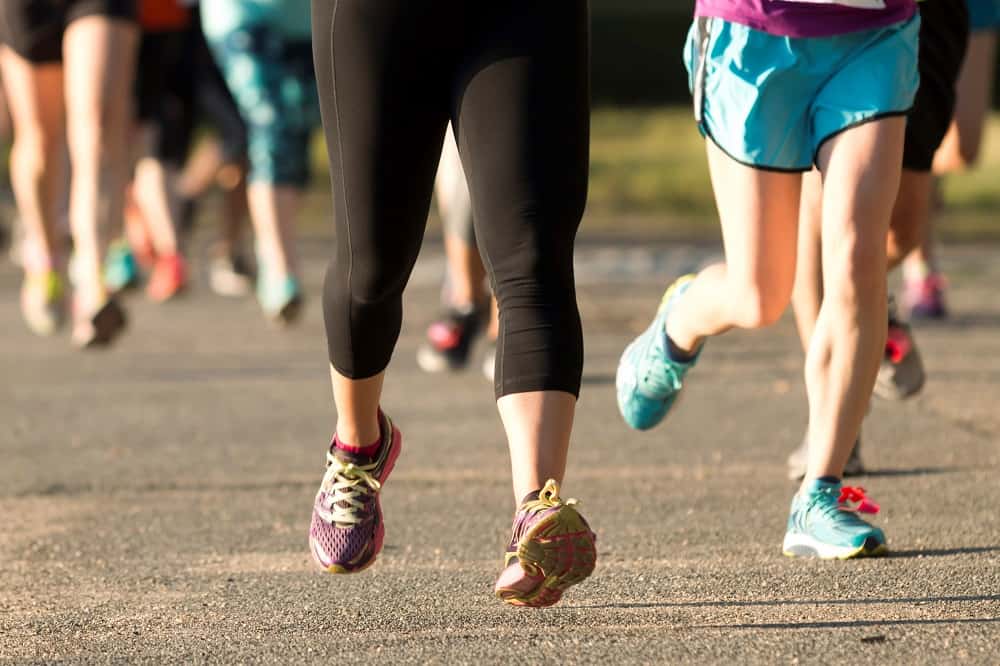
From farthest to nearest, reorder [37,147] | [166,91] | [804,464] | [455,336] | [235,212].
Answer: [235,212]
[166,91]
[37,147]
[455,336]
[804,464]

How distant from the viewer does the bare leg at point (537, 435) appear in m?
3.60

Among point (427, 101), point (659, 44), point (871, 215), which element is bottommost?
point (659, 44)

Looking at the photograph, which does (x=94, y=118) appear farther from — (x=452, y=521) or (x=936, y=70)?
(x=936, y=70)

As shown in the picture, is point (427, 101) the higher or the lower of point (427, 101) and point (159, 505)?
the higher

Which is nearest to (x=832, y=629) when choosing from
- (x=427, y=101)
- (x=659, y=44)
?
(x=427, y=101)

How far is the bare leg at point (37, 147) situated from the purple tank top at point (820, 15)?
435 centimetres

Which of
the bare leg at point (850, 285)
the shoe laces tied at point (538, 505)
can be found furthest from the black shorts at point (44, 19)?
the shoe laces tied at point (538, 505)

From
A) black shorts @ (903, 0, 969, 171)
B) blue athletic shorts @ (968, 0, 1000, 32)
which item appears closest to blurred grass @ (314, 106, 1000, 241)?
blue athletic shorts @ (968, 0, 1000, 32)

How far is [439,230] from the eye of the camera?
16281 mm

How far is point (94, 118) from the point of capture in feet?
25.0

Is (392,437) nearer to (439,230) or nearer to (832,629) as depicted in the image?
(832,629)

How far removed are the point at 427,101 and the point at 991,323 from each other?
591cm

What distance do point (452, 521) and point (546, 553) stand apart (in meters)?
1.41

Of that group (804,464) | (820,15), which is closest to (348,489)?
(820,15)
